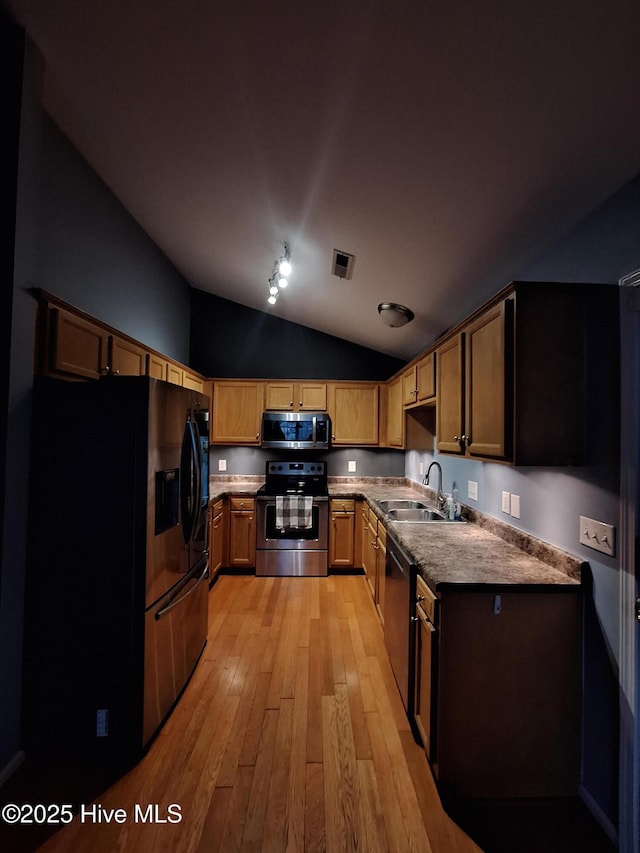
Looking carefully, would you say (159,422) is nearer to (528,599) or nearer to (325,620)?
(528,599)

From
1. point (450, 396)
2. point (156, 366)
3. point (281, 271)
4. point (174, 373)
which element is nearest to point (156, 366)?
point (156, 366)

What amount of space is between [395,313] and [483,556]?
77.5 inches

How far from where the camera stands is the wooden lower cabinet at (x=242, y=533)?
385 cm

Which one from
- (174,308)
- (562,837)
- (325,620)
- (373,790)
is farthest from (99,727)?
(174,308)

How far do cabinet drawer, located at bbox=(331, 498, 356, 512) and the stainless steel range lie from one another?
9 cm

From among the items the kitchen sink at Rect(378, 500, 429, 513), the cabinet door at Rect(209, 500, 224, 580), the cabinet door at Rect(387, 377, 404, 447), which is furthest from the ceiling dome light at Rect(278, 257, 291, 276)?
the cabinet door at Rect(209, 500, 224, 580)

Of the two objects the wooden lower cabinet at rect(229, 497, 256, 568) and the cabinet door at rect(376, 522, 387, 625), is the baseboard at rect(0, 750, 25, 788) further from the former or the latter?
the wooden lower cabinet at rect(229, 497, 256, 568)

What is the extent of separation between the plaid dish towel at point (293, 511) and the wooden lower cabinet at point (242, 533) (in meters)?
0.29

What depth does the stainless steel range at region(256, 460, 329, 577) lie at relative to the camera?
3768 mm

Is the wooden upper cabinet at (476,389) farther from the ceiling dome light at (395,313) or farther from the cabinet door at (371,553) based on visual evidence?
the cabinet door at (371,553)

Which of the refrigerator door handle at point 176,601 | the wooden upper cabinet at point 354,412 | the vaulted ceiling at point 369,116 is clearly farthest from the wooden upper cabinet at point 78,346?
the wooden upper cabinet at point 354,412

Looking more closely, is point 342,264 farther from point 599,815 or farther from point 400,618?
point 599,815

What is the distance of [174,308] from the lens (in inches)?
154

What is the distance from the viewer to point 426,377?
276 cm
